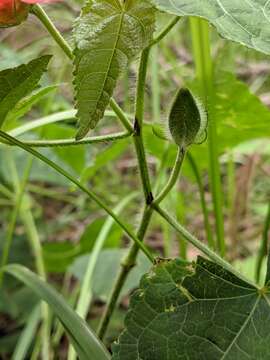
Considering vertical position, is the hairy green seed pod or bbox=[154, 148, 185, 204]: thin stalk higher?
the hairy green seed pod

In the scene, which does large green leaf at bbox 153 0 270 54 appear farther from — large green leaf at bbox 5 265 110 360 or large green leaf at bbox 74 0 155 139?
large green leaf at bbox 5 265 110 360

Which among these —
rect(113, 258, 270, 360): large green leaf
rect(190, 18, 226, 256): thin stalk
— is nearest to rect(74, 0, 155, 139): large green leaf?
rect(113, 258, 270, 360): large green leaf

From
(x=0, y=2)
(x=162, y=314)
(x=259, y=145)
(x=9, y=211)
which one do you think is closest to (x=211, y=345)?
(x=162, y=314)

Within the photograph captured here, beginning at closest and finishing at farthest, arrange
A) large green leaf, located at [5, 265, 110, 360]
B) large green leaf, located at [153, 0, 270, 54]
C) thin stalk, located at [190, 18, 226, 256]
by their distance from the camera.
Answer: large green leaf, located at [153, 0, 270, 54]
large green leaf, located at [5, 265, 110, 360]
thin stalk, located at [190, 18, 226, 256]

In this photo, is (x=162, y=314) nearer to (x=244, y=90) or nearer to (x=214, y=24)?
(x=214, y=24)

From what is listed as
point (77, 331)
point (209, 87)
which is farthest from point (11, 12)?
point (209, 87)

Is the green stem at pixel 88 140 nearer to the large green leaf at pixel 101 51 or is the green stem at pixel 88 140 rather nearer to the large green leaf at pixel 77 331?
→ the large green leaf at pixel 101 51

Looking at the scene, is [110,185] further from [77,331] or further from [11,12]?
[11,12]
